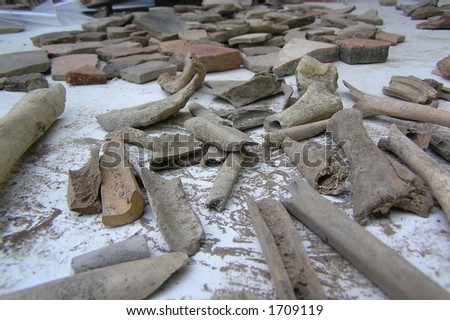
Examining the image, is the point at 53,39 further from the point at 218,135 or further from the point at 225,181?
the point at 225,181

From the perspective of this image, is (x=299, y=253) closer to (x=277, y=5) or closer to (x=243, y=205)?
(x=243, y=205)

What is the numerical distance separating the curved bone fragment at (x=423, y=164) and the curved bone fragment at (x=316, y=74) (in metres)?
0.91

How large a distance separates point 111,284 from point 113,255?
0.15m

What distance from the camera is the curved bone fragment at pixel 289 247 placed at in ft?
3.69

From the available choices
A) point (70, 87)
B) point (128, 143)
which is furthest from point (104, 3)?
point (128, 143)

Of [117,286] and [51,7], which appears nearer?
[117,286]

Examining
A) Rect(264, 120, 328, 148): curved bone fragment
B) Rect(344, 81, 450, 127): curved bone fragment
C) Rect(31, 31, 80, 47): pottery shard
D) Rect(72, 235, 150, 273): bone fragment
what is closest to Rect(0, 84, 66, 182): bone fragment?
Rect(72, 235, 150, 273): bone fragment

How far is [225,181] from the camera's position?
1.68 metres

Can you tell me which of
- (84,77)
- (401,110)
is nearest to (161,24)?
(84,77)

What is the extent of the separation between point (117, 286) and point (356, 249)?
32.4 inches

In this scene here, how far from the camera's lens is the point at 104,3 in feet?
22.7

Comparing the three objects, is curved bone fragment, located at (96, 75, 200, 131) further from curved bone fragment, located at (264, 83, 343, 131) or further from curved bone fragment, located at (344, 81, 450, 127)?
curved bone fragment, located at (344, 81, 450, 127)

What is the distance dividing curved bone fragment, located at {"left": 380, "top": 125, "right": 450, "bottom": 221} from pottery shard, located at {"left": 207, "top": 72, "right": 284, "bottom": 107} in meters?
1.12

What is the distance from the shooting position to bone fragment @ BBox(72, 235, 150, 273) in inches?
48.9
